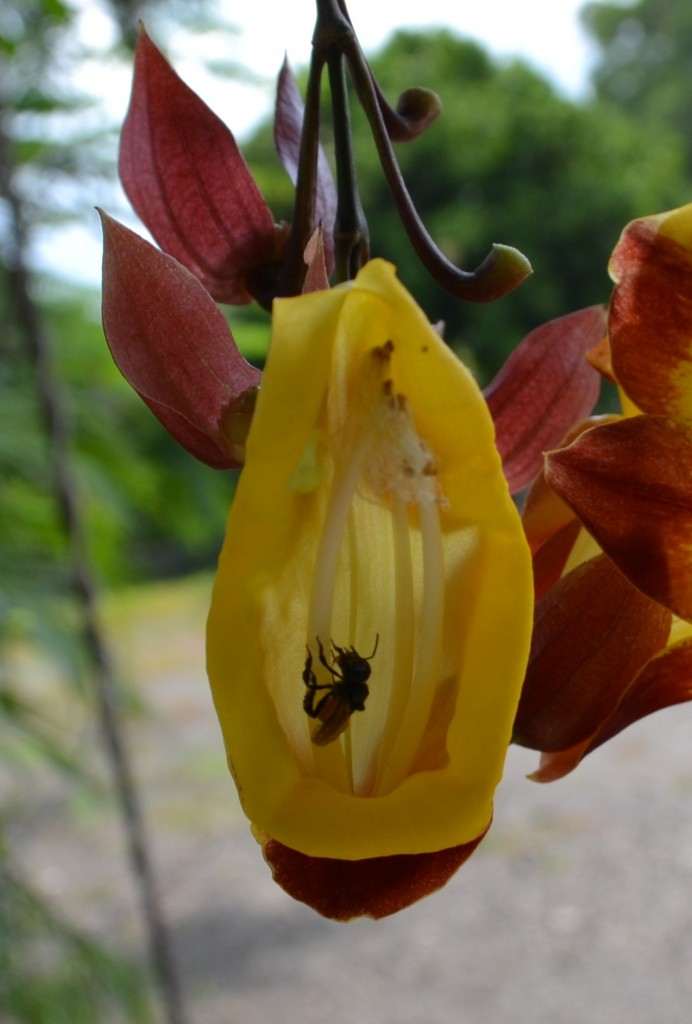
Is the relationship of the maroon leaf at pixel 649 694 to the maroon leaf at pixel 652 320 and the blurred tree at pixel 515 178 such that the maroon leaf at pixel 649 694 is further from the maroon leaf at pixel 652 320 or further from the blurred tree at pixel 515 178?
the blurred tree at pixel 515 178

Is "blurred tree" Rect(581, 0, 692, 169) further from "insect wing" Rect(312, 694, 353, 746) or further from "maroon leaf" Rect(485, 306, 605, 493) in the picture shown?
"insect wing" Rect(312, 694, 353, 746)

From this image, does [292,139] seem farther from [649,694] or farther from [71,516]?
[71,516]

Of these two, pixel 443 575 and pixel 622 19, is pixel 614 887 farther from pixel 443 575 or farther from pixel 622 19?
pixel 622 19

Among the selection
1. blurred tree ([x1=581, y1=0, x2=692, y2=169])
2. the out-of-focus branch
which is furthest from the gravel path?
blurred tree ([x1=581, y1=0, x2=692, y2=169])

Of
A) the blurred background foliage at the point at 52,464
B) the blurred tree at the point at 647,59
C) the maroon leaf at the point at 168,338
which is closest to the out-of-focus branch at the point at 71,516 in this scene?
A: the blurred background foliage at the point at 52,464

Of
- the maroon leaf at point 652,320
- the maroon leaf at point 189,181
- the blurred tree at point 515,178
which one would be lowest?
the blurred tree at point 515,178

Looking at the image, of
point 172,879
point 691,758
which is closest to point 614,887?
point 691,758

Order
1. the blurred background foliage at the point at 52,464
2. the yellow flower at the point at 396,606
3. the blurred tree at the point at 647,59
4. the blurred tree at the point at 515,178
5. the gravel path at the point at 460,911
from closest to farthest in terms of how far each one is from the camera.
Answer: the yellow flower at the point at 396,606, the blurred background foliage at the point at 52,464, the gravel path at the point at 460,911, the blurred tree at the point at 515,178, the blurred tree at the point at 647,59

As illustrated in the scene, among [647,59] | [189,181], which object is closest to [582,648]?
[189,181]
